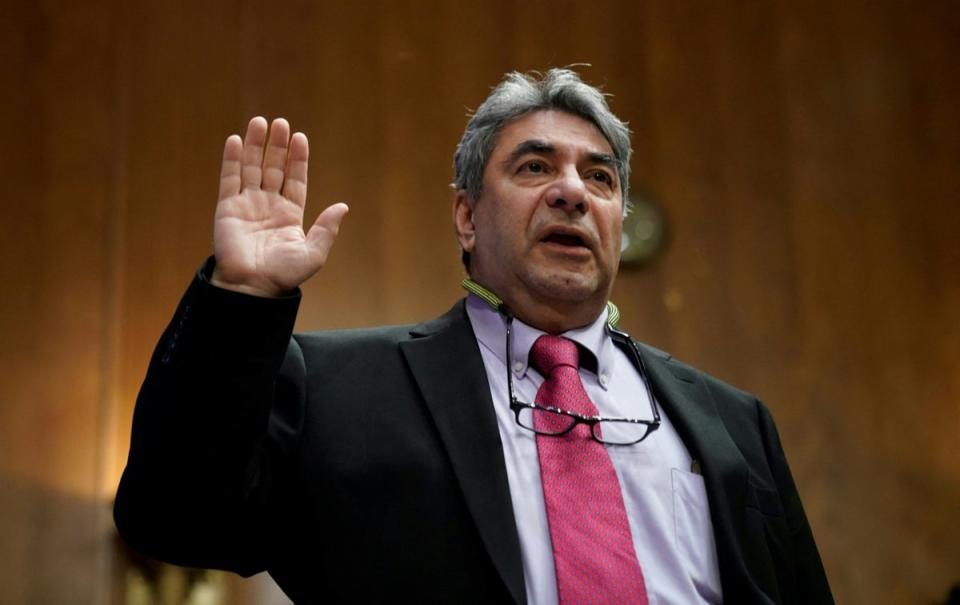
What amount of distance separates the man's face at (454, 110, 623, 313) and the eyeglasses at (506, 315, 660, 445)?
17 centimetres

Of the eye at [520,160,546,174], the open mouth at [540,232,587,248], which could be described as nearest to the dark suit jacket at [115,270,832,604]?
the open mouth at [540,232,587,248]

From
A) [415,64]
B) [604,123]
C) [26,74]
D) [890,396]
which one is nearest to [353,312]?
[415,64]

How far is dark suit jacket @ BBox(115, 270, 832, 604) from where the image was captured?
4.08ft

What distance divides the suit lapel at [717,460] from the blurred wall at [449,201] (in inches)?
65.9

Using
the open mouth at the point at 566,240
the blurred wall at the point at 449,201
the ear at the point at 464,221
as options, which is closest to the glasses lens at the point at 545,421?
the open mouth at the point at 566,240

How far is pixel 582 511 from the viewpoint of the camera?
1.45 m

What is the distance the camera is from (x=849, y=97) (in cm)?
387

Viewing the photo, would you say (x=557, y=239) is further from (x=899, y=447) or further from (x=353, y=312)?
(x=899, y=447)

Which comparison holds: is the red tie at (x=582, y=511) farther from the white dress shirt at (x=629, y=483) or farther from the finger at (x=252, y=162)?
the finger at (x=252, y=162)

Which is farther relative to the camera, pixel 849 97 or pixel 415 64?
pixel 849 97

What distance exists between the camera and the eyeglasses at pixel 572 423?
1.54m

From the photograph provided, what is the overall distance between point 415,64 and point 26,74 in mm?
1277

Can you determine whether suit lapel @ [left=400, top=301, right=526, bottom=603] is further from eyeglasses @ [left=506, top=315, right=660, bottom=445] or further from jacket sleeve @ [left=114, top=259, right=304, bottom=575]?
jacket sleeve @ [left=114, top=259, right=304, bottom=575]

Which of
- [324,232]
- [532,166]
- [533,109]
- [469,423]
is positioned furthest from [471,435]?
[533,109]
